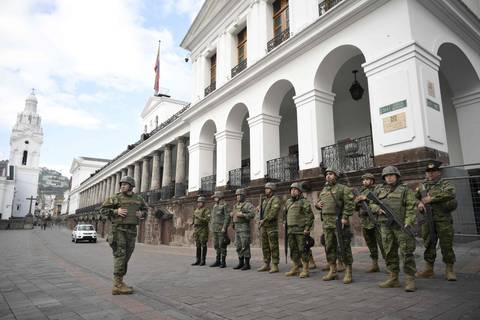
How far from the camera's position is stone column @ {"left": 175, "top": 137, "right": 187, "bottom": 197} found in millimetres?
19609

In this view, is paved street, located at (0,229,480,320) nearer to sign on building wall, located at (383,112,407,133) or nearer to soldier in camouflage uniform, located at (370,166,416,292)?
soldier in camouflage uniform, located at (370,166,416,292)

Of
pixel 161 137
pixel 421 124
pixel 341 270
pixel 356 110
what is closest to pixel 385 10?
pixel 421 124

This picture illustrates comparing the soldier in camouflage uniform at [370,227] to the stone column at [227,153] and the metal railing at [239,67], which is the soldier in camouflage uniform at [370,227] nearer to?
the stone column at [227,153]

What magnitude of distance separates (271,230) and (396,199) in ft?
9.26

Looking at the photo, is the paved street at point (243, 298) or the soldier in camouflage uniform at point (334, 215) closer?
the paved street at point (243, 298)

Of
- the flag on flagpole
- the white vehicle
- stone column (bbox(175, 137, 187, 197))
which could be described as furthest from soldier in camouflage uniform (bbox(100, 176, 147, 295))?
the flag on flagpole

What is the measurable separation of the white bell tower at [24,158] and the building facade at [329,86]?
75.1 m

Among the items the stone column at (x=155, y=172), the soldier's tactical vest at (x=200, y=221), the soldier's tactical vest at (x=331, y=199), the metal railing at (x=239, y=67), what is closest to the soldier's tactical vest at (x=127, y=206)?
the soldier's tactical vest at (x=200, y=221)

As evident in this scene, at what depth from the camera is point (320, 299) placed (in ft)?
14.3

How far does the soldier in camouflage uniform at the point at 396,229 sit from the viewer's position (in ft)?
15.1

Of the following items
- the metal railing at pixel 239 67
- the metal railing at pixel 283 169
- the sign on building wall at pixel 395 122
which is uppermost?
the metal railing at pixel 239 67

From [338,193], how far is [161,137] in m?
19.8

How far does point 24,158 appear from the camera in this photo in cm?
7862

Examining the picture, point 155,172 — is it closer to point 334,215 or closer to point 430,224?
point 334,215
